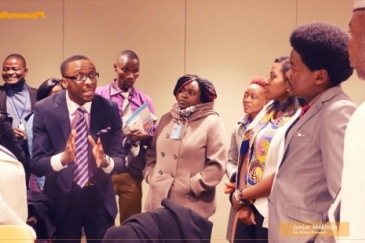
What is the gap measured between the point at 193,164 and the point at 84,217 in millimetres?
687

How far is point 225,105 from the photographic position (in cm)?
442

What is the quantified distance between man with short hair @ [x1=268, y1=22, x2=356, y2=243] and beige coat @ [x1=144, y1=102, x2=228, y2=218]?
51.4 inches

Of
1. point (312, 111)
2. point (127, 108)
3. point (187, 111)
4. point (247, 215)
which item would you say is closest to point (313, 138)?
point (312, 111)

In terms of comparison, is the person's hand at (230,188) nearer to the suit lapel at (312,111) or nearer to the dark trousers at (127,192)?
the dark trousers at (127,192)

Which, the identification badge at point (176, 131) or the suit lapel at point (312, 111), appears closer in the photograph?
the suit lapel at point (312, 111)

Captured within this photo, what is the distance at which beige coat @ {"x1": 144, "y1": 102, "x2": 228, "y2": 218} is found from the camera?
3244 mm

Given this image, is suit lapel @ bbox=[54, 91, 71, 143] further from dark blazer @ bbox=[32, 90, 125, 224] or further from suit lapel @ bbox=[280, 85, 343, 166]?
suit lapel @ bbox=[280, 85, 343, 166]

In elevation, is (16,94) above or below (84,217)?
above

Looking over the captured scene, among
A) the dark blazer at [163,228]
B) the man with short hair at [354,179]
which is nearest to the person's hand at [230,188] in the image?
the dark blazer at [163,228]

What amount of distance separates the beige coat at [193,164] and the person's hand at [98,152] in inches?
17.3

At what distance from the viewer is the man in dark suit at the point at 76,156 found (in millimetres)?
2986

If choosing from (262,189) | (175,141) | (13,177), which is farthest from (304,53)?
(175,141)

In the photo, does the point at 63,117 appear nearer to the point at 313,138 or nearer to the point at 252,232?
the point at 252,232

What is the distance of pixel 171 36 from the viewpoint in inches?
167
